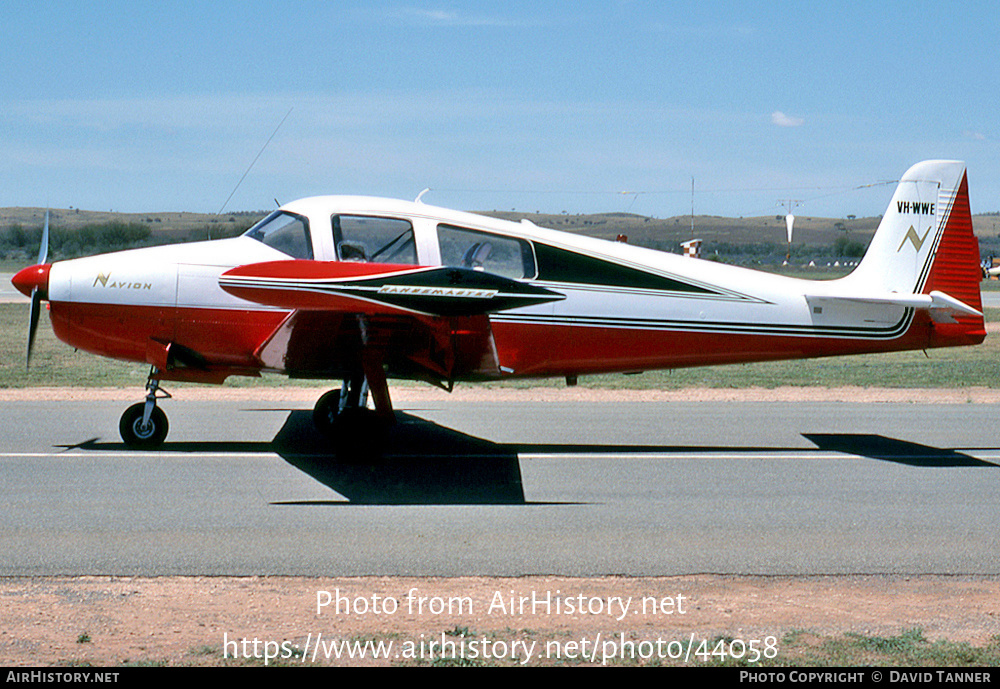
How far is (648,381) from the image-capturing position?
17.4 meters

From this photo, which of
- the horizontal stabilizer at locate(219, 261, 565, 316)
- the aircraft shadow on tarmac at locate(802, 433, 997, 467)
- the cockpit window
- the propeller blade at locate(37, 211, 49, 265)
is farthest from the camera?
the propeller blade at locate(37, 211, 49, 265)

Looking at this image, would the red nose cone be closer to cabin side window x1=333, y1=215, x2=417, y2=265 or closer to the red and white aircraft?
the red and white aircraft

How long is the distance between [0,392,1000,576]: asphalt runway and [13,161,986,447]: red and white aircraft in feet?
2.82

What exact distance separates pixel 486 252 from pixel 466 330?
52.6 inches

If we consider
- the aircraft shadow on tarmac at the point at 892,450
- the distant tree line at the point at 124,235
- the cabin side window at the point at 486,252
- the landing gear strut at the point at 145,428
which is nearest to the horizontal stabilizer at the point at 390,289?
the cabin side window at the point at 486,252

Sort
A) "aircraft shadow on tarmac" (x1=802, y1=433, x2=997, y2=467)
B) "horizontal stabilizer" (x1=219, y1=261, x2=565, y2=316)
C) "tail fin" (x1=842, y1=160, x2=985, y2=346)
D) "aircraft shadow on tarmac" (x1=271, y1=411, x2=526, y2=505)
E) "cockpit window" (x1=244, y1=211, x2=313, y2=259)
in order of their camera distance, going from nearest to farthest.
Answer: "horizontal stabilizer" (x1=219, y1=261, x2=565, y2=316), "aircraft shadow on tarmac" (x1=271, y1=411, x2=526, y2=505), "cockpit window" (x1=244, y1=211, x2=313, y2=259), "aircraft shadow on tarmac" (x1=802, y1=433, x2=997, y2=467), "tail fin" (x1=842, y1=160, x2=985, y2=346)

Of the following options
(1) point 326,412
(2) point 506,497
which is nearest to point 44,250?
(1) point 326,412

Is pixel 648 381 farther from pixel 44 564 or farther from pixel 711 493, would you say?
pixel 44 564


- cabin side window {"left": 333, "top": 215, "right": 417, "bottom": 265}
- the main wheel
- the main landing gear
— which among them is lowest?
the main wheel

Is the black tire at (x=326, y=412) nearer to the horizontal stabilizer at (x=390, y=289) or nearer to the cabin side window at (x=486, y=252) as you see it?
the cabin side window at (x=486, y=252)

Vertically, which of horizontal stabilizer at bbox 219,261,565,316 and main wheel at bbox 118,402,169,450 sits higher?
horizontal stabilizer at bbox 219,261,565,316

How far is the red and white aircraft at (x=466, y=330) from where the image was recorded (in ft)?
29.8

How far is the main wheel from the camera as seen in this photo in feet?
32.1

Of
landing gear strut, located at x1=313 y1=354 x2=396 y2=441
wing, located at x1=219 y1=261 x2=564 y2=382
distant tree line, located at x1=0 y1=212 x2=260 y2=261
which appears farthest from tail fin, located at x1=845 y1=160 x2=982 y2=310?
distant tree line, located at x1=0 y1=212 x2=260 y2=261
